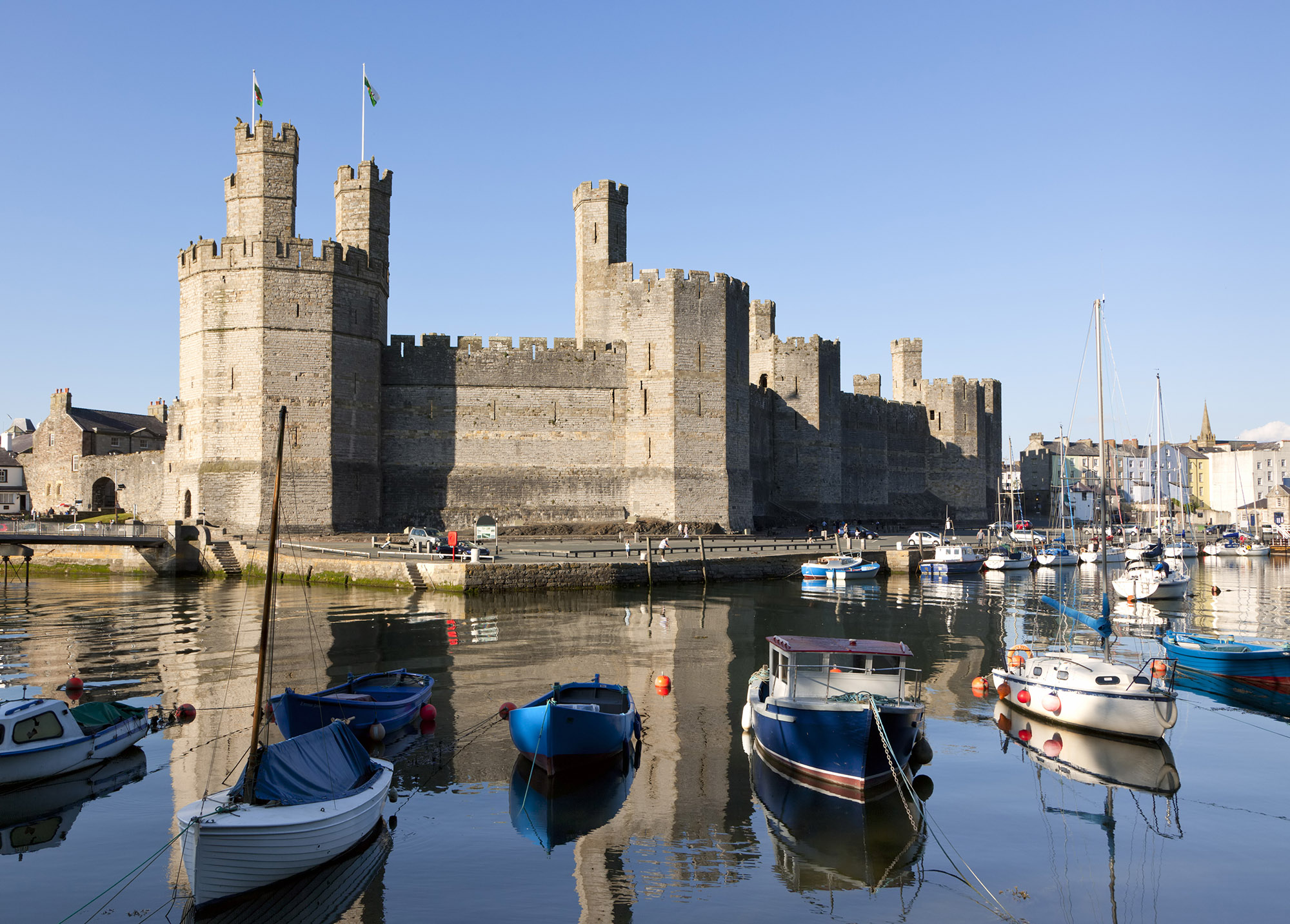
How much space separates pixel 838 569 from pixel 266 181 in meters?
26.1

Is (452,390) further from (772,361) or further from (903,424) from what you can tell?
(903,424)

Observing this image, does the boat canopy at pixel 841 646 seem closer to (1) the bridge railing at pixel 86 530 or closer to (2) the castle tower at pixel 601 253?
(1) the bridge railing at pixel 86 530

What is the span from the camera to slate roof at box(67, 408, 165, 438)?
5488 centimetres

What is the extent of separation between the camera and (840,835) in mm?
10672

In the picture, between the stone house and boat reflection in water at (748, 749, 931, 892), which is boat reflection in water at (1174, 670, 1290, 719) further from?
the stone house

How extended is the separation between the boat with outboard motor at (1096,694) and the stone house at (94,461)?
39.1 metres

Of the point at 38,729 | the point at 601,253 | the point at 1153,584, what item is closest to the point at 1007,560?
the point at 1153,584

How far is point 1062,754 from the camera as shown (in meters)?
14.1

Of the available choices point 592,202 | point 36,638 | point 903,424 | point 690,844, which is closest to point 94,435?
point 592,202

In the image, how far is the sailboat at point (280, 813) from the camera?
8.71 metres

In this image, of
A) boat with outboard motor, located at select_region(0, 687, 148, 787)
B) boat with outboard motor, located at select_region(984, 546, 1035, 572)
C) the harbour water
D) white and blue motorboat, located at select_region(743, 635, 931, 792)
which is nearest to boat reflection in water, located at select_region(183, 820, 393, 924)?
the harbour water

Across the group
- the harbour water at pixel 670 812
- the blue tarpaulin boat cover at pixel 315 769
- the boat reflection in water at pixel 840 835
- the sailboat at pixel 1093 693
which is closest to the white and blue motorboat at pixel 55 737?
the harbour water at pixel 670 812

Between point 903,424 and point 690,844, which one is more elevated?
point 903,424

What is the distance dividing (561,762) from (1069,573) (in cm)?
3671
